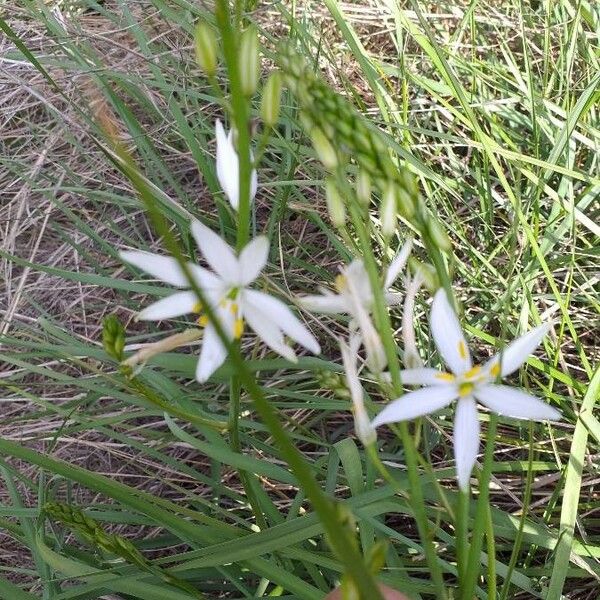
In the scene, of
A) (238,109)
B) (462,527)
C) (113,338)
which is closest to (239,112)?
(238,109)

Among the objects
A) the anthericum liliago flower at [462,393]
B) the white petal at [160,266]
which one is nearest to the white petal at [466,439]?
the anthericum liliago flower at [462,393]

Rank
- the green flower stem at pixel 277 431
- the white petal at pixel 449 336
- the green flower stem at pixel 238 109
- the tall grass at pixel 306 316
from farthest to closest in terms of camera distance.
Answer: the tall grass at pixel 306 316
the white petal at pixel 449 336
the green flower stem at pixel 238 109
the green flower stem at pixel 277 431

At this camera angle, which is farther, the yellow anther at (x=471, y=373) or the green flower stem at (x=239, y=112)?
the yellow anther at (x=471, y=373)

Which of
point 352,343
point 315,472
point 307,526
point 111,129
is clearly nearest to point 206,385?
point 315,472

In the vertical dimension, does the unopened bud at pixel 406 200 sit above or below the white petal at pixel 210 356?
above

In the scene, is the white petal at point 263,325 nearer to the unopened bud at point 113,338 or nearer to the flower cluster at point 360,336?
the flower cluster at point 360,336

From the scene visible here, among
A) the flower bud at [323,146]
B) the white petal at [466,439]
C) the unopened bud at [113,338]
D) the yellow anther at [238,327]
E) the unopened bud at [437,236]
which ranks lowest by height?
the white petal at [466,439]

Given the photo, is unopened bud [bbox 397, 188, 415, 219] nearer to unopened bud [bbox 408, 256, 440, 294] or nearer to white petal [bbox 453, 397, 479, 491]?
unopened bud [bbox 408, 256, 440, 294]
